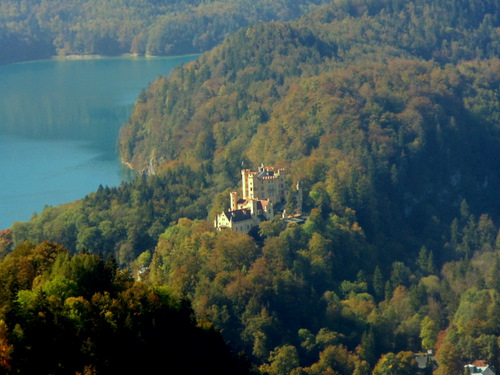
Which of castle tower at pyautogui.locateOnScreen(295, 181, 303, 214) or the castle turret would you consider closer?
the castle turret

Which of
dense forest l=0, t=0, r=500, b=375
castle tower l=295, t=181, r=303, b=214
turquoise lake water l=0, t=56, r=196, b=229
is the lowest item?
turquoise lake water l=0, t=56, r=196, b=229

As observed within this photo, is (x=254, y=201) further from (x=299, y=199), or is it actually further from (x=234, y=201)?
(x=299, y=199)

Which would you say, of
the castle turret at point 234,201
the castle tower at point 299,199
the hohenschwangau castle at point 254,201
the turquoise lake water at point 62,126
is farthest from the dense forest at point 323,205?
the turquoise lake water at point 62,126

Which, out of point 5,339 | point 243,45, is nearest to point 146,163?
point 243,45

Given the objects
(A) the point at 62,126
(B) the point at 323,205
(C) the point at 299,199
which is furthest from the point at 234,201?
(A) the point at 62,126

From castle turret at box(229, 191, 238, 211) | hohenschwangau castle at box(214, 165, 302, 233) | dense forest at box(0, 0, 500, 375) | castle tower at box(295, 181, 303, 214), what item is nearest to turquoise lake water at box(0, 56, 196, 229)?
dense forest at box(0, 0, 500, 375)

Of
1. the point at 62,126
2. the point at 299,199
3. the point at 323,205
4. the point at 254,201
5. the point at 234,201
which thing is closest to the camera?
the point at 254,201

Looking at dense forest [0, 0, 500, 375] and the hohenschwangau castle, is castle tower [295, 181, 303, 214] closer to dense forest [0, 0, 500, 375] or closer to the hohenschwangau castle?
dense forest [0, 0, 500, 375]

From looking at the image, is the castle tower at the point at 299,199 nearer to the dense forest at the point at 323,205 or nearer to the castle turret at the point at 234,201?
the dense forest at the point at 323,205
